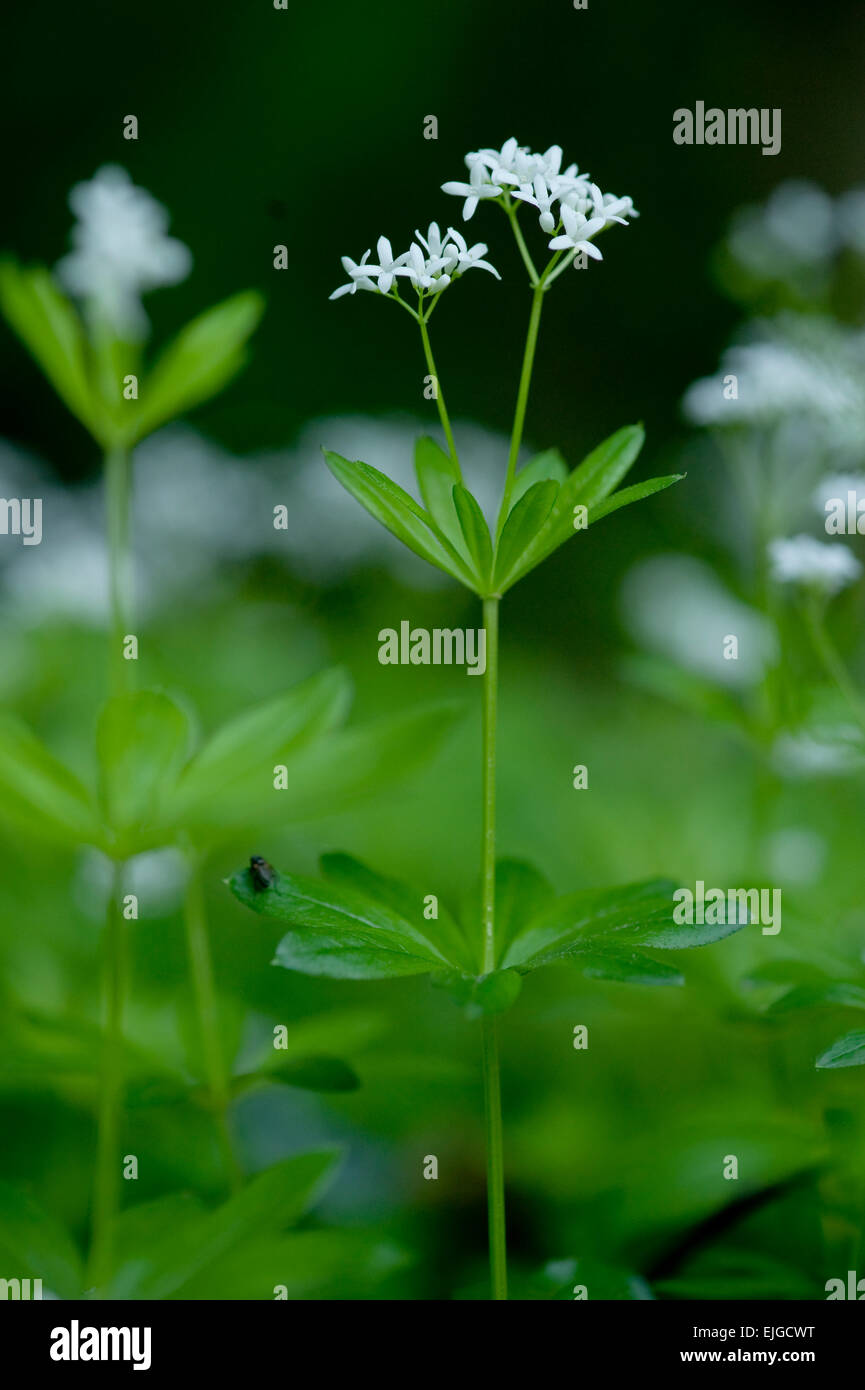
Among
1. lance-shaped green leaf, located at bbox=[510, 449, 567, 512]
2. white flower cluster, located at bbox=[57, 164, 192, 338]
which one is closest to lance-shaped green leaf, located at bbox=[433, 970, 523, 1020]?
lance-shaped green leaf, located at bbox=[510, 449, 567, 512]

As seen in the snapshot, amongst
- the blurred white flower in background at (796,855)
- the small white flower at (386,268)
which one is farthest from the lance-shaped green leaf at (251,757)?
the blurred white flower in background at (796,855)

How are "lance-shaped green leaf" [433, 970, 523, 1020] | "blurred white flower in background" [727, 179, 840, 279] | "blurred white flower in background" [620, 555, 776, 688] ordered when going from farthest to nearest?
1. "blurred white flower in background" [620, 555, 776, 688]
2. "blurred white flower in background" [727, 179, 840, 279]
3. "lance-shaped green leaf" [433, 970, 523, 1020]

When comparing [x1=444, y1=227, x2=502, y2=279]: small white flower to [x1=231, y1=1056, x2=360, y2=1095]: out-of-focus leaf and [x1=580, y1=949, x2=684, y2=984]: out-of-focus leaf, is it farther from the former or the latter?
[x1=231, y1=1056, x2=360, y2=1095]: out-of-focus leaf

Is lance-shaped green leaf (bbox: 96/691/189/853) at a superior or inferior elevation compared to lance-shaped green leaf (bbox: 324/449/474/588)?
inferior
